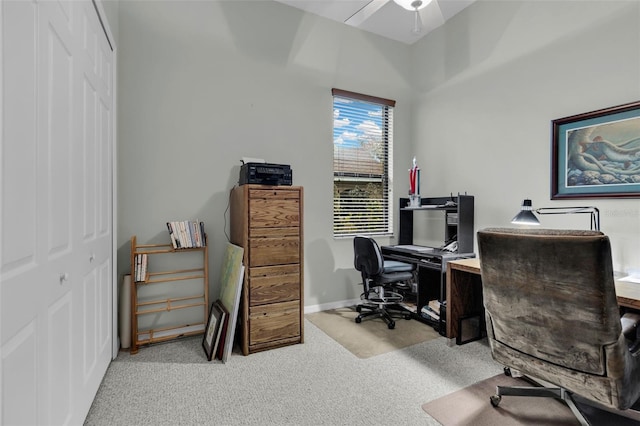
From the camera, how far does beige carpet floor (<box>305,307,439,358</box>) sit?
2725mm

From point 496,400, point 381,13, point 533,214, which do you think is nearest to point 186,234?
point 496,400

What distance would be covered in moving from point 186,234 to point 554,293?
2.55 meters

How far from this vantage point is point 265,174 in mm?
2709

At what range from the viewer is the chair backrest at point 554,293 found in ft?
4.40

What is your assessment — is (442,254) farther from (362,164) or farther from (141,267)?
(141,267)

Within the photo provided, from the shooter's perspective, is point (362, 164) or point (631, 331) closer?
point (631, 331)

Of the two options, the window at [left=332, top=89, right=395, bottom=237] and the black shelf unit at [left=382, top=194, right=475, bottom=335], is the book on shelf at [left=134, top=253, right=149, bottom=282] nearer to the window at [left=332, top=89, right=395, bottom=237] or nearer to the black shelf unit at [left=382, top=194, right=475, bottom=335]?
the window at [left=332, top=89, right=395, bottom=237]

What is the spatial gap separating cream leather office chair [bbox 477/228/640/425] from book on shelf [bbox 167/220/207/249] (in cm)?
218

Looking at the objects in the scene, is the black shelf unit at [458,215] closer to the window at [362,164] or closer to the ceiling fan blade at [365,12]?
the window at [362,164]

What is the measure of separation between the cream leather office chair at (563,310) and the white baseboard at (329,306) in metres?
2.18

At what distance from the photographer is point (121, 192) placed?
2.75m

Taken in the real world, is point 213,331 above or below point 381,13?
below

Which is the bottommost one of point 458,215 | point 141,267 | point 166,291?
point 166,291

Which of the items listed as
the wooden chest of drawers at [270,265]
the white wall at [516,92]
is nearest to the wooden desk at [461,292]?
the white wall at [516,92]
